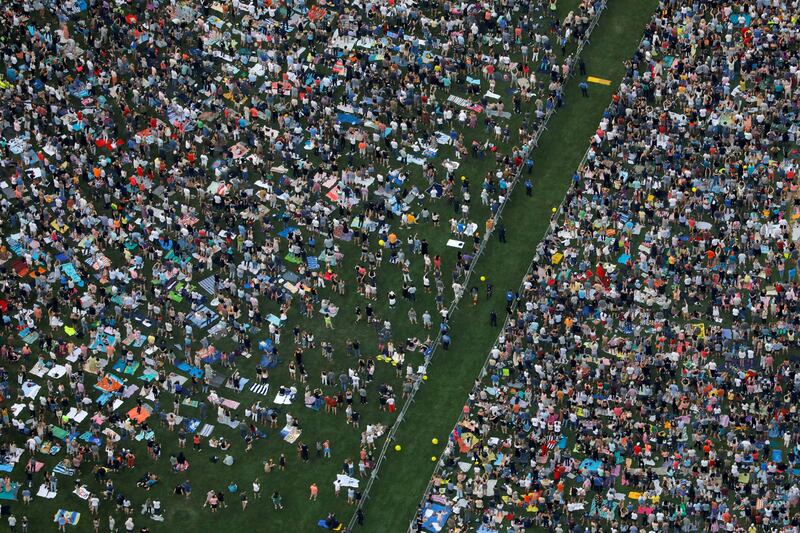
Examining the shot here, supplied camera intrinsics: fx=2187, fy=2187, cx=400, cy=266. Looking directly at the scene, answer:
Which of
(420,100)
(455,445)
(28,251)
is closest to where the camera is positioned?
(455,445)

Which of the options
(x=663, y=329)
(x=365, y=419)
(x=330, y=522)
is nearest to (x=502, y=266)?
(x=663, y=329)

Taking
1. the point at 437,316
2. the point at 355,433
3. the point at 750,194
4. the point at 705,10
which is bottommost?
the point at 355,433

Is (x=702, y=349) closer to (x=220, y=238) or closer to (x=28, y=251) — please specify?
(x=220, y=238)

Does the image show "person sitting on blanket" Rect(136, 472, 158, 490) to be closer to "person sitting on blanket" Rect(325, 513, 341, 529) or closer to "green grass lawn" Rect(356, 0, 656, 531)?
"person sitting on blanket" Rect(325, 513, 341, 529)

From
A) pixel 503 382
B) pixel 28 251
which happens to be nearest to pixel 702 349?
pixel 503 382

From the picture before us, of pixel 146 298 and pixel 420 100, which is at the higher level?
pixel 420 100

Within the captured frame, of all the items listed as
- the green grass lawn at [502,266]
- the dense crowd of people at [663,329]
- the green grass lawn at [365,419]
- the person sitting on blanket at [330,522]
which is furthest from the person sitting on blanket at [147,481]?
the dense crowd of people at [663,329]

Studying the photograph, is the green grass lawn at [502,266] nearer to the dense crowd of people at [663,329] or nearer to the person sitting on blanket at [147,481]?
the dense crowd of people at [663,329]

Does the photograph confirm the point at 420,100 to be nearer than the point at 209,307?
No
